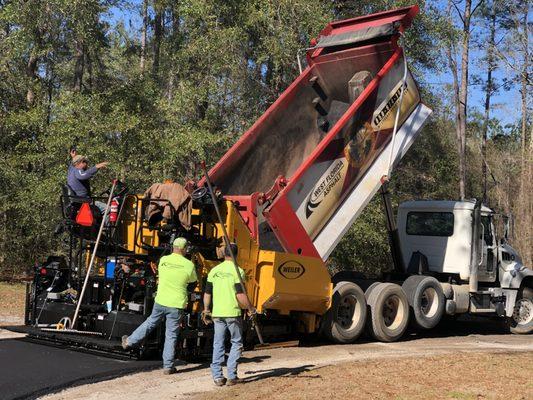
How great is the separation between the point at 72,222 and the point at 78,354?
1772 mm

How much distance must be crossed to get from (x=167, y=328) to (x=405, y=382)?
269 cm

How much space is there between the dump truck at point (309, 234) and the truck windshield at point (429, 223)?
0.09 ft

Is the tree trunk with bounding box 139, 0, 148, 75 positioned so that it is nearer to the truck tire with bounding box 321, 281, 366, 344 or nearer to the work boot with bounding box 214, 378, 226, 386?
the truck tire with bounding box 321, 281, 366, 344

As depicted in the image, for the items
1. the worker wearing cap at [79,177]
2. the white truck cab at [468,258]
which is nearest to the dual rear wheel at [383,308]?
Answer: the white truck cab at [468,258]

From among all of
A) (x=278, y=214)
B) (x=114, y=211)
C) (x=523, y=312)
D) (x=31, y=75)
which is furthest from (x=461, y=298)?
(x=31, y=75)

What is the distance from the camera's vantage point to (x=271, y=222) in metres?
8.62

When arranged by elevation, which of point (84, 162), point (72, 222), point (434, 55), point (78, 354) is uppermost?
point (434, 55)

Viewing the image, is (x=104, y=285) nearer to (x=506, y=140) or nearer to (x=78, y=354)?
(x=78, y=354)

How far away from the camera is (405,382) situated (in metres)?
7.13

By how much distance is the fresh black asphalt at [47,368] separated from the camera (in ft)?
21.0

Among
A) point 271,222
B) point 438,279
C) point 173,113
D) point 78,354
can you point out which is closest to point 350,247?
point 438,279

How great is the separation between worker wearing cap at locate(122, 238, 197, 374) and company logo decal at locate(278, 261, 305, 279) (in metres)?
1.48

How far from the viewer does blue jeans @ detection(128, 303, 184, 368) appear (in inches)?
285

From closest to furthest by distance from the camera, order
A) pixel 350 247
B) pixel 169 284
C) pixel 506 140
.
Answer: pixel 169 284, pixel 350 247, pixel 506 140
